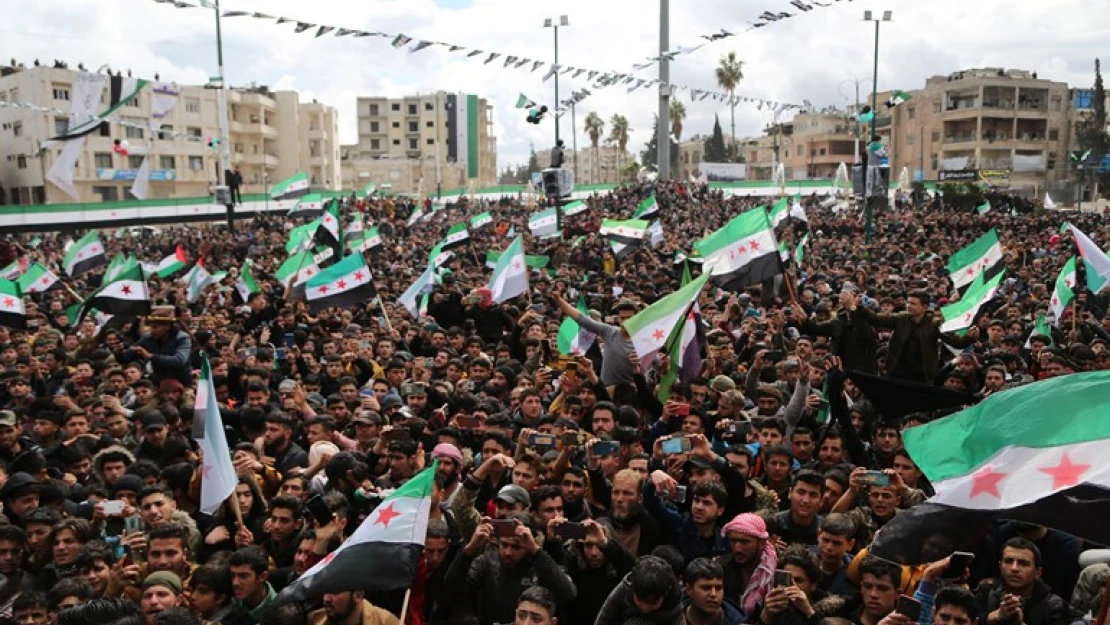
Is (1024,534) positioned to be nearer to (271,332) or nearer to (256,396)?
(256,396)

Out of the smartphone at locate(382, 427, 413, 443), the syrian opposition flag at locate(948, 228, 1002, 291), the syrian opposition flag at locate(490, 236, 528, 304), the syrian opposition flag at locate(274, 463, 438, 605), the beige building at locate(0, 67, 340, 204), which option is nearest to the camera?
the syrian opposition flag at locate(274, 463, 438, 605)

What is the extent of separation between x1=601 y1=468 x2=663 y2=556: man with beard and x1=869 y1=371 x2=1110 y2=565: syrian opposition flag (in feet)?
4.55

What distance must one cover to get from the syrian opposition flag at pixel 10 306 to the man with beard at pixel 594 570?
9.96 meters

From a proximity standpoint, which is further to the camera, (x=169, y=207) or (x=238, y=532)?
(x=169, y=207)

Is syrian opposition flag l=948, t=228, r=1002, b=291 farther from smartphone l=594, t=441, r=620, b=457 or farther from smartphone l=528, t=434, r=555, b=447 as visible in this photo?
smartphone l=528, t=434, r=555, b=447

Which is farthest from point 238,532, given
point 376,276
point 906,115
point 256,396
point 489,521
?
point 906,115

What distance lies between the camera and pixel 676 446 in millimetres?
5555

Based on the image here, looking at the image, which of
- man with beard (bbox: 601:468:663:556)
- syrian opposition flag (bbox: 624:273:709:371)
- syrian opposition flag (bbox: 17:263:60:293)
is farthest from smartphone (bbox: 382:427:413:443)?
syrian opposition flag (bbox: 17:263:60:293)

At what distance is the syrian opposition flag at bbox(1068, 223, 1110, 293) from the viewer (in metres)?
10.1

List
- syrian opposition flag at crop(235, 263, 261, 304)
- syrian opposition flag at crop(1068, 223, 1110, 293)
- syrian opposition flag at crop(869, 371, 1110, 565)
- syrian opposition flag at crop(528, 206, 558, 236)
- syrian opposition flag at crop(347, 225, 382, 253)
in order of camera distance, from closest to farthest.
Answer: syrian opposition flag at crop(869, 371, 1110, 565) → syrian opposition flag at crop(1068, 223, 1110, 293) → syrian opposition flag at crop(235, 263, 261, 304) → syrian opposition flag at crop(347, 225, 382, 253) → syrian opposition flag at crop(528, 206, 558, 236)

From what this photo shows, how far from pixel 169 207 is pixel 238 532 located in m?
41.7

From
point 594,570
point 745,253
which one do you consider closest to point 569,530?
point 594,570

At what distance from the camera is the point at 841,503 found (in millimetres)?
5180

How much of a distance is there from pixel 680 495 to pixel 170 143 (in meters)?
64.5
